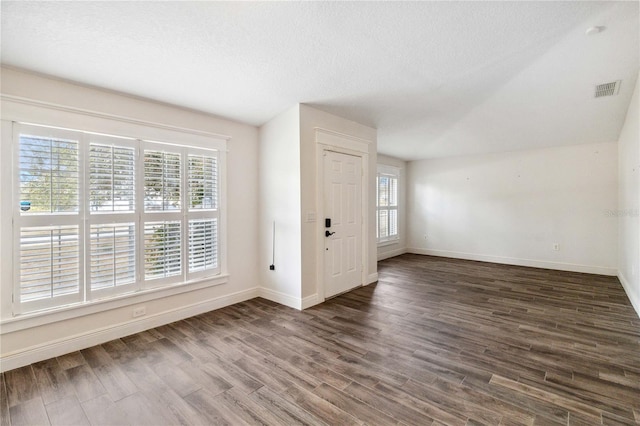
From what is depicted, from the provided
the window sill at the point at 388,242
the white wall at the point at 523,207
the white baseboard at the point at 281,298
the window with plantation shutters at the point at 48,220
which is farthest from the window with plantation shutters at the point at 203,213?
the white wall at the point at 523,207

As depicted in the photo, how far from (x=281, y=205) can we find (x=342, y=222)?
99cm

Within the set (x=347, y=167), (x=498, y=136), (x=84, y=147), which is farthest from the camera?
(x=498, y=136)

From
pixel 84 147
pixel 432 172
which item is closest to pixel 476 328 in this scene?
pixel 84 147

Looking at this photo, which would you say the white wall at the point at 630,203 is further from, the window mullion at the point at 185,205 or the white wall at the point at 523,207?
the window mullion at the point at 185,205

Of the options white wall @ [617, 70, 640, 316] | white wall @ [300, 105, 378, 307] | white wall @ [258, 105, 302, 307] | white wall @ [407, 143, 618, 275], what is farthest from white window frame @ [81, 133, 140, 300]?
white wall @ [407, 143, 618, 275]

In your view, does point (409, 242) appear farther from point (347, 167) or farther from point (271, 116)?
point (271, 116)

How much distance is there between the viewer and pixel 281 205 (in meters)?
4.01

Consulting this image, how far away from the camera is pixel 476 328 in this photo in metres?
3.20

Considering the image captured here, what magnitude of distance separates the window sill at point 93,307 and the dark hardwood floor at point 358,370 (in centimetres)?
36

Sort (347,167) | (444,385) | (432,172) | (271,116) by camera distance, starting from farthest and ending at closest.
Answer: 1. (432,172)
2. (347,167)
3. (271,116)
4. (444,385)

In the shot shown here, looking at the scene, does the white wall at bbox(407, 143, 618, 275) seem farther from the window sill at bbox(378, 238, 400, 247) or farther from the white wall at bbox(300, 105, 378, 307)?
the white wall at bbox(300, 105, 378, 307)

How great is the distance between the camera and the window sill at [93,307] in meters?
2.49

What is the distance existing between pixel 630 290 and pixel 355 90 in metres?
4.72

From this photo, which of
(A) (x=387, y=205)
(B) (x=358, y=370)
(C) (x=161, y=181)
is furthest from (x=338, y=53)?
(A) (x=387, y=205)
